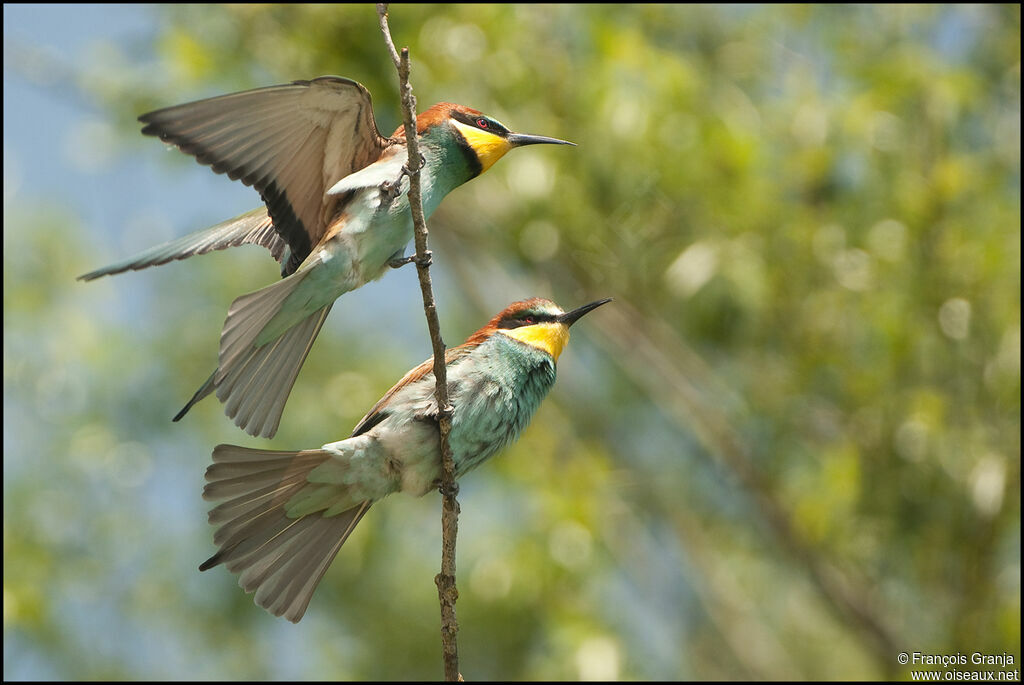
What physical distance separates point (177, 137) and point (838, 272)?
2.97 metres

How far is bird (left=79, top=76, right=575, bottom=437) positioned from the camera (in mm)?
1701

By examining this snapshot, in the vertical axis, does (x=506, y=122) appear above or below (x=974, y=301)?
above

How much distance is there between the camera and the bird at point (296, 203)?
1.70 meters

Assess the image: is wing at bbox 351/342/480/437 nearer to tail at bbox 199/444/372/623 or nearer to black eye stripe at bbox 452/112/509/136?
tail at bbox 199/444/372/623

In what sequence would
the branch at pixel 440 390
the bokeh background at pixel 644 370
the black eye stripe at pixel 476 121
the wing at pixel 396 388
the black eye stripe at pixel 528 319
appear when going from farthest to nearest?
the bokeh background at pixel 644 370
the black eye stripe at pixel 528 319
the black eye stripe at pixel 476 121
the wing at pixel 396 388
the branch at pixel 440 390

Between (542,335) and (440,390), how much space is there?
1.53 ft

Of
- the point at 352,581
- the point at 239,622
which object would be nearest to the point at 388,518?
the point at 352,581

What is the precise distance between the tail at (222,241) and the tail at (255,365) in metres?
0.15

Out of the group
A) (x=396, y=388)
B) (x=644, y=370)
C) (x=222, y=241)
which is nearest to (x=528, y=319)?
(x=396, y=388)

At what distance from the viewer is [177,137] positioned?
163 centimetres

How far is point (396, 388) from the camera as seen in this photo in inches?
78.5

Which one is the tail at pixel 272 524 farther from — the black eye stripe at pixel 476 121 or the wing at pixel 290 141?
the black eye stripe at pixel 476 121

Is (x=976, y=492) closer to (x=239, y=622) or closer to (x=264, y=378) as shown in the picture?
(x=264, y=378)

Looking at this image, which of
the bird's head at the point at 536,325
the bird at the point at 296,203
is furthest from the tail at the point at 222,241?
the bird's head at the point at 536,325
